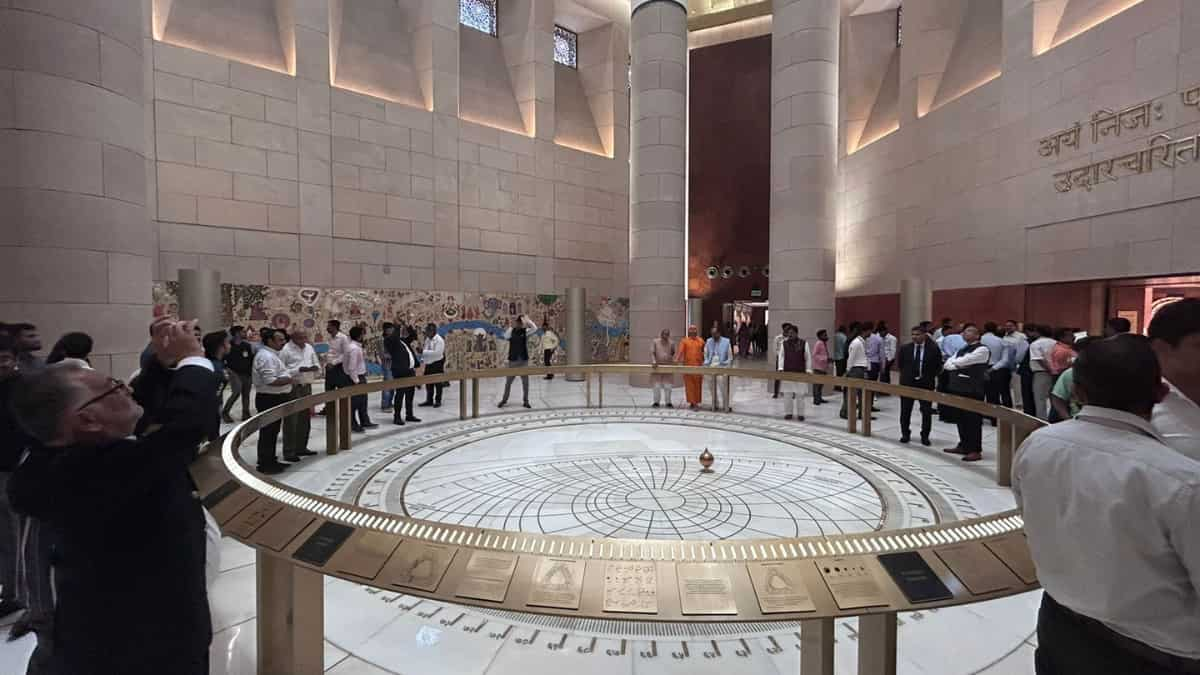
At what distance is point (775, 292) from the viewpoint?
13.1m

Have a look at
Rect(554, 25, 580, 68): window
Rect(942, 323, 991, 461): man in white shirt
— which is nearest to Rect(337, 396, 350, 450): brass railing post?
Rect(942, 323, 991, 461): man in white shirt

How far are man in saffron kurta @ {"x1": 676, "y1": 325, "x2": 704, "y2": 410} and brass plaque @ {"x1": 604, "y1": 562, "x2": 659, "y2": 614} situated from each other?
8720mm

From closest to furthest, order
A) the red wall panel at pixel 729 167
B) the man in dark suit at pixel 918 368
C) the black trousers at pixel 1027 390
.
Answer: the man in dark suit at pixel 918 368, the black trousers at pixel 1027 390, the red wall panel at pixel 729 167

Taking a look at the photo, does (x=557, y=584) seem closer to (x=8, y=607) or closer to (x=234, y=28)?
(x=8, y=607)

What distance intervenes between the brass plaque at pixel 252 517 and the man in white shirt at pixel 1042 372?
919 centimetres

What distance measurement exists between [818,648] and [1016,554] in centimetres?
76

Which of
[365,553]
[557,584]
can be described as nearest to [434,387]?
[365,553]

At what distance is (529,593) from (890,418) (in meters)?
9.50

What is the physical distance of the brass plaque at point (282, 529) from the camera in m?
2.00

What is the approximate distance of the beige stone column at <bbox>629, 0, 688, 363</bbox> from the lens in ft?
44.1

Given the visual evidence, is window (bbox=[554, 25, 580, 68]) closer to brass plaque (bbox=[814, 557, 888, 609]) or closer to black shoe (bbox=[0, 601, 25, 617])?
black shoe (bbox=[0, 601, 25, 617])

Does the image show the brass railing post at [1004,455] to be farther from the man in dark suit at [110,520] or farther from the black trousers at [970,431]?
the man in dark suit at [110,520]

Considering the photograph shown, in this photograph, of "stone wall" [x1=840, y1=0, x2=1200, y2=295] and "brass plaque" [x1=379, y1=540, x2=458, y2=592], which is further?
"stone wall" [x1=840, y1=0, x2=1200, y2=295]

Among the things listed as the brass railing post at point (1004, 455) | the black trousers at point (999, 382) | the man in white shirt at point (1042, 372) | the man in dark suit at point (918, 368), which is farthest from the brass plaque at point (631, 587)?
the black trousers at point (999, 382)
